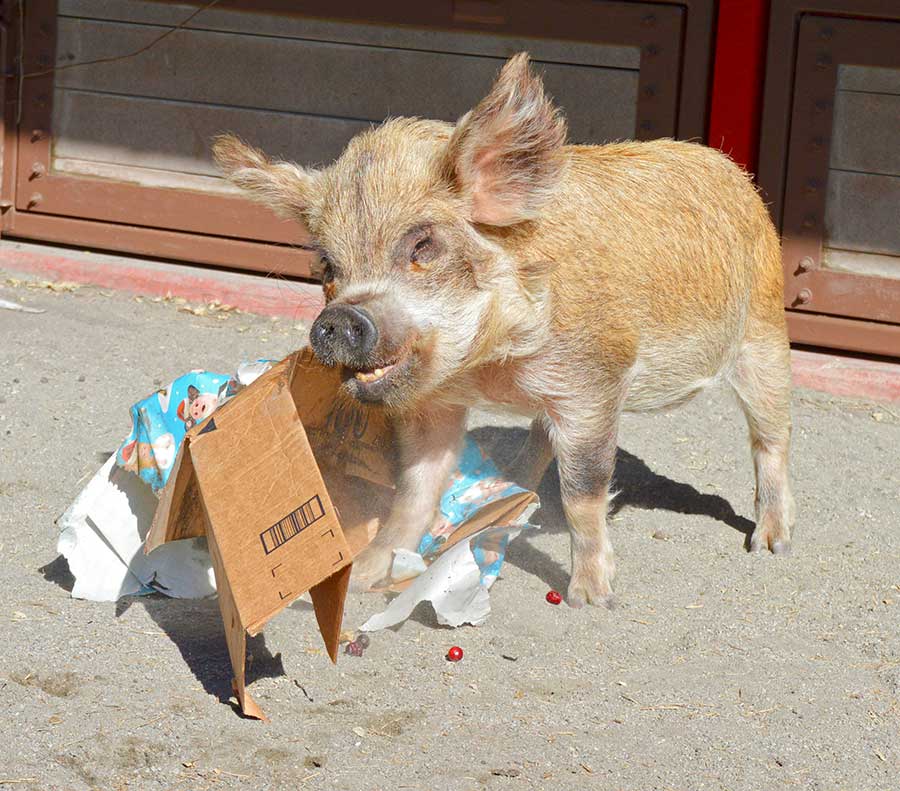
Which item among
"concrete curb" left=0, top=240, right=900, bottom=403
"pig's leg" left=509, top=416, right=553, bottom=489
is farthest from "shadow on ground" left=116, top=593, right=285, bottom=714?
"concrete curb" left=0, top=240, right=900, bottom=403

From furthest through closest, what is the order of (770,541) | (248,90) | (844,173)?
(248,90) < (844,173) < (770,541)

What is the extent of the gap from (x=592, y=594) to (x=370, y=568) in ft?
2.18

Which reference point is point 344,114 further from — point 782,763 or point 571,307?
point 782,763

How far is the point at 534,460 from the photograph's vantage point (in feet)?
14.8

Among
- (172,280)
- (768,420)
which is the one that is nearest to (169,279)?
(172,280)

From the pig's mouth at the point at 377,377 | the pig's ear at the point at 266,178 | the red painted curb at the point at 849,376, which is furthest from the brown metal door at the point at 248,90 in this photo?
the pig's mouth at the point at 377,377

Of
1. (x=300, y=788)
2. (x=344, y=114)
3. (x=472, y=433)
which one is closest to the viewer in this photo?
(x=300, y=788)

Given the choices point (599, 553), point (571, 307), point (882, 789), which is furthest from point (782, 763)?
point (571, 307)

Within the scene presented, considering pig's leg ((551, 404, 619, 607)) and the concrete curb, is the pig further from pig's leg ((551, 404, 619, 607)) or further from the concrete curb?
the concrete curb

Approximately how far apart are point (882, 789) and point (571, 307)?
144cm

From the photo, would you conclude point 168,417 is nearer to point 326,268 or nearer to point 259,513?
point 326,268

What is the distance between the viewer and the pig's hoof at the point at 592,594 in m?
3.85

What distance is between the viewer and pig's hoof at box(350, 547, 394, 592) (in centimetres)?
393

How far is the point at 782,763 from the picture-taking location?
3045mm
